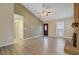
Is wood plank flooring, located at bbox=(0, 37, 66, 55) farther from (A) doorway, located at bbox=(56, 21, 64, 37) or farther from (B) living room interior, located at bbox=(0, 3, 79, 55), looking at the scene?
(A) doorway, located at bbox=(56, 21, 64, 37)

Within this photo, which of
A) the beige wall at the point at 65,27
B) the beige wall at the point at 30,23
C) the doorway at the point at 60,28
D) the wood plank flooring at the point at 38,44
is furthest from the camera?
the beige wall at the point at 30,23

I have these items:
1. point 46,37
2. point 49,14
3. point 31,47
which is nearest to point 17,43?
point 31,47

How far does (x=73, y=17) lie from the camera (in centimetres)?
296

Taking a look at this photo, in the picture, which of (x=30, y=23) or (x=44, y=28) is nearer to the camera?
(x=44, y=28)

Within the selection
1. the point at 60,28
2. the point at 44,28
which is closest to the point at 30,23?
the point at 44,28

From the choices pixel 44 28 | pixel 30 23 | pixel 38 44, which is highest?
pixel 30 23

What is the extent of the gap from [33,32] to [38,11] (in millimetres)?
860

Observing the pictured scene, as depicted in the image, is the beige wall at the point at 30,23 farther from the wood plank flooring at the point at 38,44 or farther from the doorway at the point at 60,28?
the doorway at the point at 60,28

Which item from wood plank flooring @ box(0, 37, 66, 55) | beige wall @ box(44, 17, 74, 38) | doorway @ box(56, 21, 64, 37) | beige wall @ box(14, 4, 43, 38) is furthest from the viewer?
beige wall @ box(14, 4, 43, 38)

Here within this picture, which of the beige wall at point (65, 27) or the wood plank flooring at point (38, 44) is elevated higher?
the beige wall at point (65, 27)

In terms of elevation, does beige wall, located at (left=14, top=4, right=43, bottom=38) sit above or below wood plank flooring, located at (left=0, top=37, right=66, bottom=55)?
above

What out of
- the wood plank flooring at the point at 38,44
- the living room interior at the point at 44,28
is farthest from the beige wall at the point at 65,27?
the wood plank flooring at the point at 38,44

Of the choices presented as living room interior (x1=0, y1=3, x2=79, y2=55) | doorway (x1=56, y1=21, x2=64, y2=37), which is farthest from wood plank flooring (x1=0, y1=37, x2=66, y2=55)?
doorway (x1=56, y1=21, x2=64, y2=37)

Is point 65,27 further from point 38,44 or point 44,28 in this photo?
point 38,44
